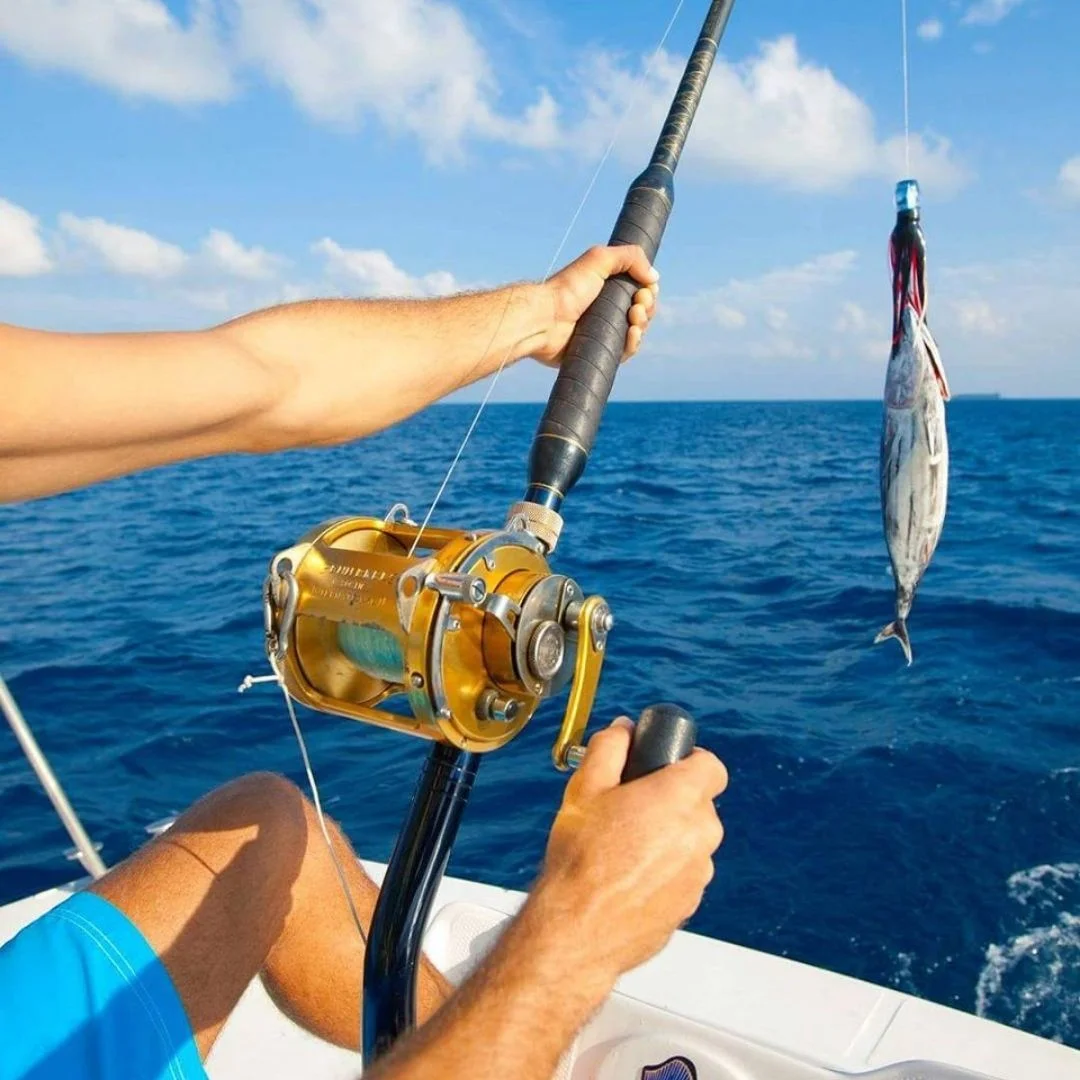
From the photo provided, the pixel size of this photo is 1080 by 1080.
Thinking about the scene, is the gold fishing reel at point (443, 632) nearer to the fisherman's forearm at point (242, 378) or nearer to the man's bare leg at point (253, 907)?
the fisherman's forearm at point (242, 378)

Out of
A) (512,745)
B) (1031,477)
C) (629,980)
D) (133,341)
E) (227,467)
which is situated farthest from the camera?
(227,467)

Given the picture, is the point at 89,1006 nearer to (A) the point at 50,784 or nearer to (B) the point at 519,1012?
(B) the point at 519,1012

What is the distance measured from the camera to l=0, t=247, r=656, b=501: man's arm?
1.22 m

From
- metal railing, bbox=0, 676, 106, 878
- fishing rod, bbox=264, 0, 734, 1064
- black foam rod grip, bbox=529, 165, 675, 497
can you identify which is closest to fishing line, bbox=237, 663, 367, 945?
fishing rod, bbox=264, 0, 734, 1064

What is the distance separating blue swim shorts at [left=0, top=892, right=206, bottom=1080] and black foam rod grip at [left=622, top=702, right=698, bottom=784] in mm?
885

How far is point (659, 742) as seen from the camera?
46.6 inches

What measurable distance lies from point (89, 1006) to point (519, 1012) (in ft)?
2.56

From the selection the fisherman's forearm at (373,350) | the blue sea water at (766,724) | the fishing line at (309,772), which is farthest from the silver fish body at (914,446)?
the blue sea water at (766,724)

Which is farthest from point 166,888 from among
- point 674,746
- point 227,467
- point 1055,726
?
point 227,467

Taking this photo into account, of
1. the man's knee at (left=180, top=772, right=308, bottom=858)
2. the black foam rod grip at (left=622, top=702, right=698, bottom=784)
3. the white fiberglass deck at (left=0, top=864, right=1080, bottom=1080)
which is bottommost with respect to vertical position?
the white fiberglass deck at (left=0, top=864, right=1080, bottom=1080)

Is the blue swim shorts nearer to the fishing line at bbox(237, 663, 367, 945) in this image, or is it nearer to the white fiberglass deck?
the fishing line at bbox(237, 663, 367, 945)

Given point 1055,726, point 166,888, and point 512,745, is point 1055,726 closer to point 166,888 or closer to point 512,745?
point 512,745

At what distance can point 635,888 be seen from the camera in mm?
1118

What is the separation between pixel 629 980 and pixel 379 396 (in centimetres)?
151
